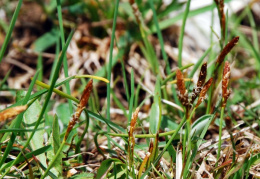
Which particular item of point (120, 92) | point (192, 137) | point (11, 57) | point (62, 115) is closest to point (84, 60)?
point (120, 92)

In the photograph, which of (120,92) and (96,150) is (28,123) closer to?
(96,150)

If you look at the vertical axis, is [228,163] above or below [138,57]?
below

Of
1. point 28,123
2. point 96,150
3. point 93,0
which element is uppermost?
point 93,0

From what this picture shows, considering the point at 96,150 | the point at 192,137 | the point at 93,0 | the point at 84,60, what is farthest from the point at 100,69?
the point at 192,137

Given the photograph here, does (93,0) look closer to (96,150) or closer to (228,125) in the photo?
(96,150)

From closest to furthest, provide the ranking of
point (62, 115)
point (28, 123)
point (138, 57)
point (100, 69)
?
point (28, 123)
point (62, 115)
point (100, 69)
point (138, 57)

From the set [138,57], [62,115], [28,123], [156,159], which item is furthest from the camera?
[138,57]

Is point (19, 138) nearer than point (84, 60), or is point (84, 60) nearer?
point (19, 138)

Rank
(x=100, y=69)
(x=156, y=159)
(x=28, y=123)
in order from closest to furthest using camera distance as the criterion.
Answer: (x=156, y=159)
(x=28, y=123)
(x=100, y=69)

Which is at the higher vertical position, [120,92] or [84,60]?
[84,60]
